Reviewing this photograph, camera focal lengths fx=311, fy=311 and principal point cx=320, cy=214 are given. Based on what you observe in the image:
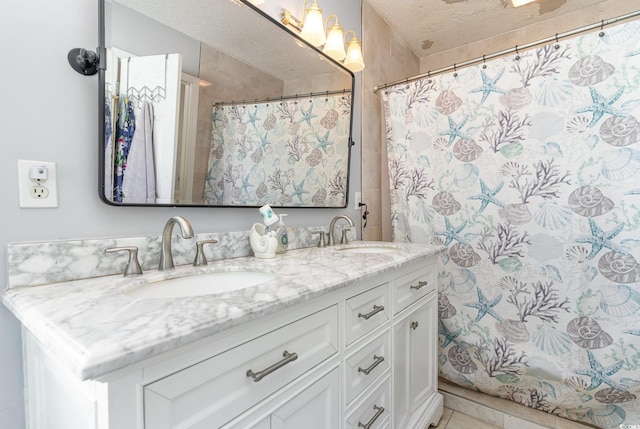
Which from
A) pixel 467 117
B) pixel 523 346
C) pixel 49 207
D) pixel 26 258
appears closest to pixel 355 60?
pixel 467 117

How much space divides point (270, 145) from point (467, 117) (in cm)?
109

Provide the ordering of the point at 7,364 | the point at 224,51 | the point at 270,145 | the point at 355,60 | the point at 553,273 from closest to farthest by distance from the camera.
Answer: the point at 7,364, the point at 224,51, the point at 270,145, the point at 553,273, the point at 355,60

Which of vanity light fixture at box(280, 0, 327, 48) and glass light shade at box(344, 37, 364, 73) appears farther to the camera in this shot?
glass light shade at box(344, 37, 364, 73)

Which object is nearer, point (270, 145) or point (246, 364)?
point (246, 364)

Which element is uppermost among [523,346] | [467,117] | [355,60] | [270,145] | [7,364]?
[355,60]

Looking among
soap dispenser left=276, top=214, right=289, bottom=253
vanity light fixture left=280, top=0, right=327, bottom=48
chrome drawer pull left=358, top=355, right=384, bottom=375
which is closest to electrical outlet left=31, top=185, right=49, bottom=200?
soap dispenser left=276, top=214, right=289, bottom=253

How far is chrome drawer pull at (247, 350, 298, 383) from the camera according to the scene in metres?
0.60

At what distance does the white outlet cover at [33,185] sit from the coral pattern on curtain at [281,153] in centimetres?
41

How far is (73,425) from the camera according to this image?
53cm

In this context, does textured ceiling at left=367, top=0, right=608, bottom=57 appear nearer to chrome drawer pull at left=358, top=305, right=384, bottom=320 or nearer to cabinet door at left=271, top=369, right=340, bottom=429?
chrome drawer pull at left=358, top=305, right=384, bottom=320

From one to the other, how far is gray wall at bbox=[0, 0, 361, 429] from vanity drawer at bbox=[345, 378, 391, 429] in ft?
2.72

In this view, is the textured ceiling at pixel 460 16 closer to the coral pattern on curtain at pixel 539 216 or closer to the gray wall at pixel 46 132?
the coral pattern on curtain at pixel 539 216

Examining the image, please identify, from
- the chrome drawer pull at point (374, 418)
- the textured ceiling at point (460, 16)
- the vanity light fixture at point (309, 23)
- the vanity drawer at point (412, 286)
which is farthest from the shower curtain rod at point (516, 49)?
the chrome drawer pull at point (374, 418)

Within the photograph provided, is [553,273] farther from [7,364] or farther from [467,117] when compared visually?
[7,364]
